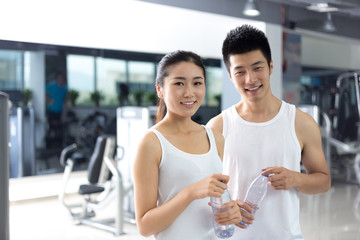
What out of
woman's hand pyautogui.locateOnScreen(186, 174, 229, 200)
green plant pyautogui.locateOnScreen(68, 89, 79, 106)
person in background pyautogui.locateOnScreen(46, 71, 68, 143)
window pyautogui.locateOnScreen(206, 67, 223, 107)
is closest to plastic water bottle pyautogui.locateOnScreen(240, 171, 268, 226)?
woman's hand pyautogui.locateOnScreen(186, 174, 229, 200)

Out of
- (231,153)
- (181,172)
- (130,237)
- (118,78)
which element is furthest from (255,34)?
(118,78)

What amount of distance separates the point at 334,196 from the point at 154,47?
12.6ft

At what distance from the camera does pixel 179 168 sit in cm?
111

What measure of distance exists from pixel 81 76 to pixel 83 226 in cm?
417

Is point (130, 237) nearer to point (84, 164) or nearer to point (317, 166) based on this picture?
point (317, 166)

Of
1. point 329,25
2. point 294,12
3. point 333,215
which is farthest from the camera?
point 329,25

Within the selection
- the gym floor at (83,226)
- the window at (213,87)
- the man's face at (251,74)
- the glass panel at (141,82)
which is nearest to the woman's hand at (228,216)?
the man's face at (251,74)

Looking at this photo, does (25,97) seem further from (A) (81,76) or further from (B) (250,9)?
(B) (250,9)

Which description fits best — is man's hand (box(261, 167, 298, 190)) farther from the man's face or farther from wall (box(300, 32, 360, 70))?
wall (box(300, 32, 360, 70))

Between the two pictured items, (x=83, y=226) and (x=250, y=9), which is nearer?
(x=83, y=226)

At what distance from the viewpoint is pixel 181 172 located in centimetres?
112

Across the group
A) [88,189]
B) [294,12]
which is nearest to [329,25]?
→ [294,12]

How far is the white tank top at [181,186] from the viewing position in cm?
111

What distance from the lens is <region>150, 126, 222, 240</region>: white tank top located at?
1.11m
